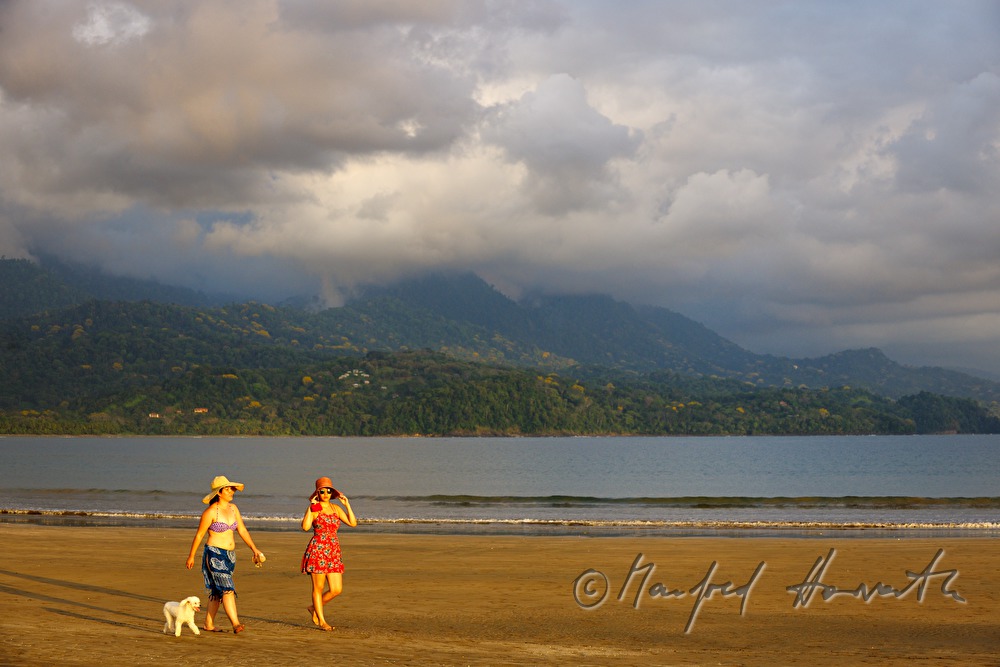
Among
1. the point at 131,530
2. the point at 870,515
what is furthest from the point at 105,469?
the point at 870,515

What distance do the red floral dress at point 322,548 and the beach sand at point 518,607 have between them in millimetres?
1182

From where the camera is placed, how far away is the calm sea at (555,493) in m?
43.8

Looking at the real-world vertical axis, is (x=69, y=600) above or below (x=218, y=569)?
below

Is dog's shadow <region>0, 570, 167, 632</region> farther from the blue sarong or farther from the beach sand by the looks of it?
the blue sarong

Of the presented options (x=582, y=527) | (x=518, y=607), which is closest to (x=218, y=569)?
(x=518, y=607)

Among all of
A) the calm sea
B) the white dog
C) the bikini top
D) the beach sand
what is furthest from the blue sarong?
the calm sea

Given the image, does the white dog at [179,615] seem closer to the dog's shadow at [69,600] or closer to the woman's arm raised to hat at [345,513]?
the dog's shadow at [69,600]

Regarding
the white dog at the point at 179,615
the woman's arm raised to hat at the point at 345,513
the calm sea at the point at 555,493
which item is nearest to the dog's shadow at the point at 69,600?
the white dog at the point at 179,615

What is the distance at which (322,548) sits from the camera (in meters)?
15.8

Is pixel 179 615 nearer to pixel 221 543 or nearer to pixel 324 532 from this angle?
pixel 221 543

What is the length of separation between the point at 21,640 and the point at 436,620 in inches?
285

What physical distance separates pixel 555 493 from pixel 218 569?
202ft

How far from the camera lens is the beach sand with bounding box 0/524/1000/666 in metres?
14.6

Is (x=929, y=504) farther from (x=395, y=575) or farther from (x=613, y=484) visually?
(x=395, y=575)
